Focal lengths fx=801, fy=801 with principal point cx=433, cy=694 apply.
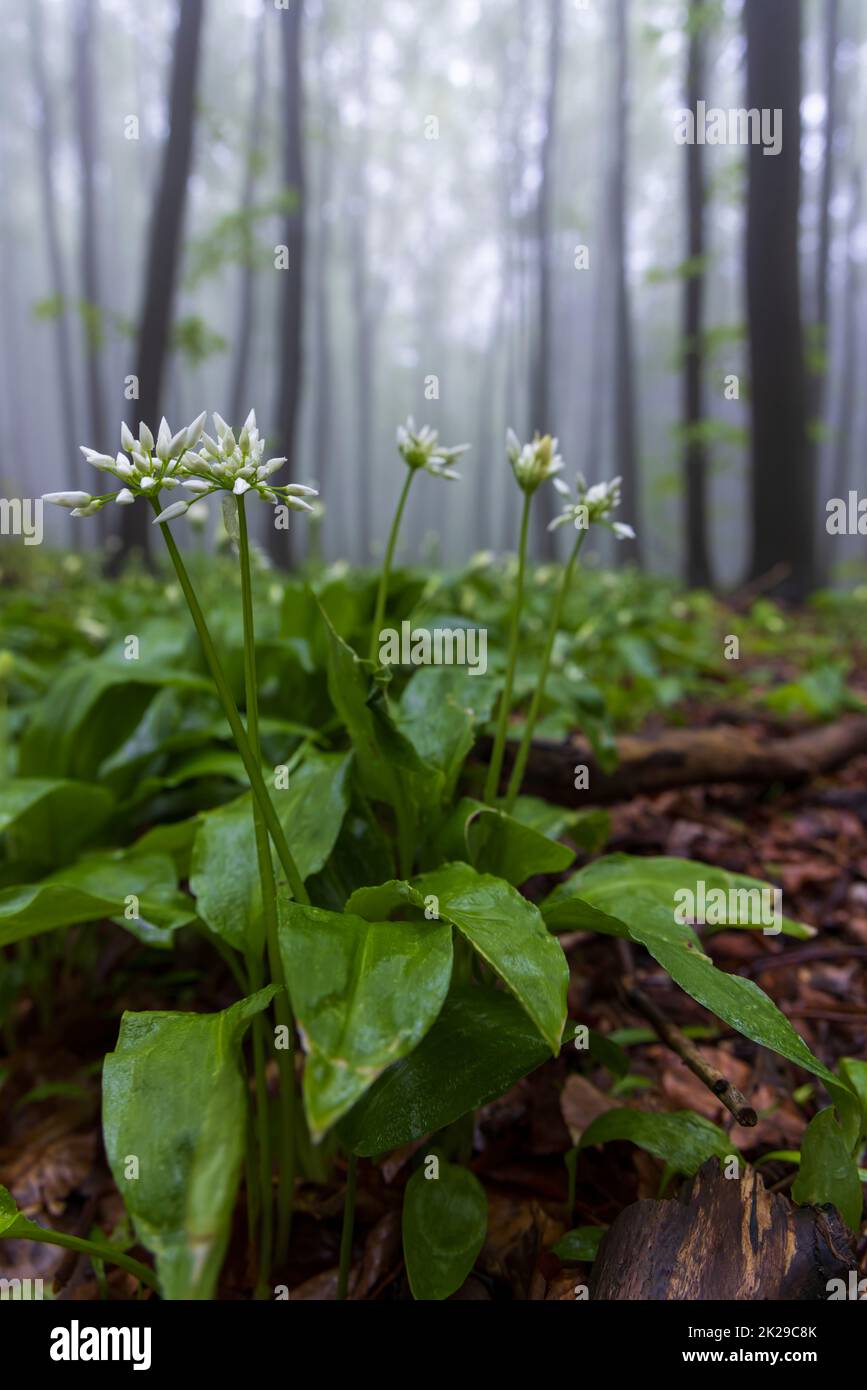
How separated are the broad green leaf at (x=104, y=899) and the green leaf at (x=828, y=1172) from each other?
0.85 m

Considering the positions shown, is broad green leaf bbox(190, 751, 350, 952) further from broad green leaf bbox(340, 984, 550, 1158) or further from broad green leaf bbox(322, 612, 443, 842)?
broad green leaf bbox(340, 984, 550, 1158)

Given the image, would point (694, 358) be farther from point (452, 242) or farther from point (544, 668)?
point (452, 242)

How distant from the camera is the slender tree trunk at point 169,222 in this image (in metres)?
6.30

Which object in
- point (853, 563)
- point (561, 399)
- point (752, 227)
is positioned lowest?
point (853, 563)

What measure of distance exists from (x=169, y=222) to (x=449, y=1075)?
7216mm

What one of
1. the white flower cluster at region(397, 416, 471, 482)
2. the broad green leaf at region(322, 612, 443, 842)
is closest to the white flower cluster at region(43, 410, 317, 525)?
the broad green leaf at region(322, 612, 443, 842)

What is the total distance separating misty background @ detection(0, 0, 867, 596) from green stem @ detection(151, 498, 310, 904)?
1165 mm

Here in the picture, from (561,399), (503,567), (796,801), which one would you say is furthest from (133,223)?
(796,801)

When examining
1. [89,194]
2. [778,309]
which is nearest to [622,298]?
[778,309]

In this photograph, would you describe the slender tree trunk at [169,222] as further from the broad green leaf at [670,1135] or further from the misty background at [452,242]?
the broad green leaf at [670,1135]

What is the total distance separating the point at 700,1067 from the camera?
1.04m

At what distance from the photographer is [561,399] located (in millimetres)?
36125
